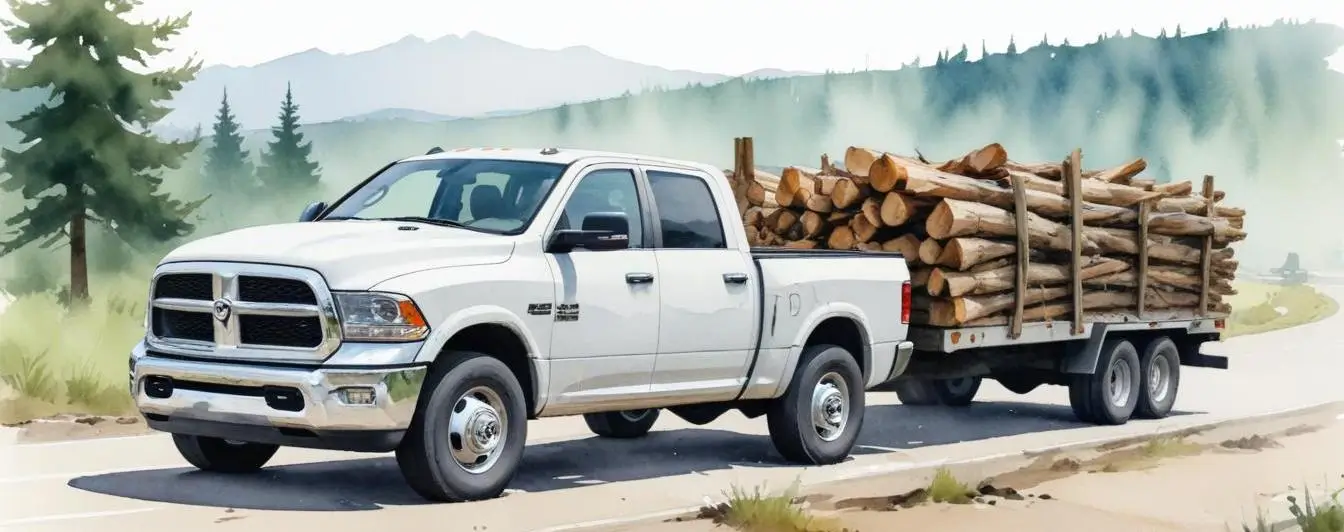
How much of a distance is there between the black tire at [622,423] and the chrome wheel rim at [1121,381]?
5256 millimetres

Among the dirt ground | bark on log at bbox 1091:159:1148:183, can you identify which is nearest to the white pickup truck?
the dirt ground

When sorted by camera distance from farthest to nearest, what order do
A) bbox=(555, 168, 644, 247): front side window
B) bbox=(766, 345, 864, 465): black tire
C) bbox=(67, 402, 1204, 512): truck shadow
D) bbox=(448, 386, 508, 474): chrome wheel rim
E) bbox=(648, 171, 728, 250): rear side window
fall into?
bbox=(766, 345, 864, 465): black tire, bbox=(648, 171, 728, 250): rear side window, bbox=(555, 168, 644, 247): front side window, bbox=(67, 402, 1204, 512): truck shadow, bbox=(448, 386, 508, 474): chrome wheel rim

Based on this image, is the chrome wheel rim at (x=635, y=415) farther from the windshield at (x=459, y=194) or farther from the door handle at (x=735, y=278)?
the windshield at (x=459, y=194)

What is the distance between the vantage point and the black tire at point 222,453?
1138 cm

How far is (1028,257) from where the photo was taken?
15.8 meters

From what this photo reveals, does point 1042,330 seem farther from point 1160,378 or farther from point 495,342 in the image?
point 495,342

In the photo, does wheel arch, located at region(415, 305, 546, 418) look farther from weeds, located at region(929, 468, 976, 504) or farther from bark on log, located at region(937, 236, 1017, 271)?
bark on log, located at region(937, 236, 1017, 271)

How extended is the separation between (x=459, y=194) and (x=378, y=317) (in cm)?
175

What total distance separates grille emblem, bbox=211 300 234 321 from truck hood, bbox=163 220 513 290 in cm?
25

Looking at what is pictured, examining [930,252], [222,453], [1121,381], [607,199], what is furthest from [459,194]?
[1121,381]

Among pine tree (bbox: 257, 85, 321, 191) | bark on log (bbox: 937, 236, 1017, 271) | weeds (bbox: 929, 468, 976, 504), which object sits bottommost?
weeds (bbox: 929, 468, 976, 504)

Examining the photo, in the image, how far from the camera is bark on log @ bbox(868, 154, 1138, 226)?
48.4 feet

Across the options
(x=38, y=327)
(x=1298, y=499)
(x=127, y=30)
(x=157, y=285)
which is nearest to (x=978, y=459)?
(x=1298, y=499)

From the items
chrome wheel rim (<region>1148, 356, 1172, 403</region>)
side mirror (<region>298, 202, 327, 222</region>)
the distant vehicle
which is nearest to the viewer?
side mirror (<region>298, 202, 327, 222</region>)
